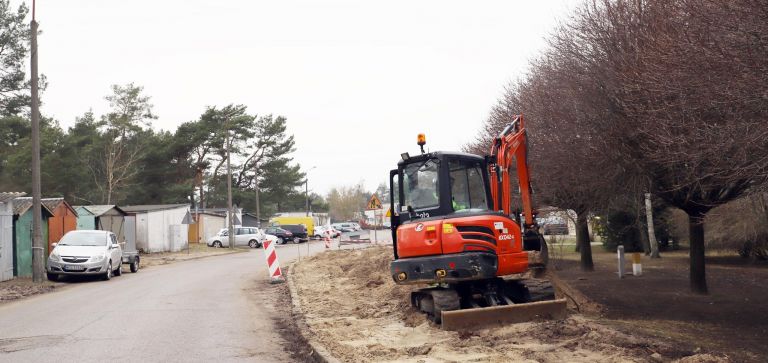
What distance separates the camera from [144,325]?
11805mm

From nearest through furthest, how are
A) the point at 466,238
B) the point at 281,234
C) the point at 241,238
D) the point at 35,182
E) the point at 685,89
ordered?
the point at 685,89, the point at 466,238, the point at 35,182, the point at 241,238, the point at 281,234

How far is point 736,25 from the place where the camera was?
7.63m

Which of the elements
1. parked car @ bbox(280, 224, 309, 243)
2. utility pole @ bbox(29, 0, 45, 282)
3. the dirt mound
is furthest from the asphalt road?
parked car @ bbox(280, 224, 309, 243)

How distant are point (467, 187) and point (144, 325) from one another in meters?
5.85

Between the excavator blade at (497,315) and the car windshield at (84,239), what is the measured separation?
54.7ft

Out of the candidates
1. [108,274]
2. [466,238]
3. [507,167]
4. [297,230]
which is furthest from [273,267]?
[297,230]

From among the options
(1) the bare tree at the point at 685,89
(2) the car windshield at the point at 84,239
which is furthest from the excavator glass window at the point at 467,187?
(2) the car windshield at the point at 84,239

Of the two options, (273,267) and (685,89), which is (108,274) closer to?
(273,267)

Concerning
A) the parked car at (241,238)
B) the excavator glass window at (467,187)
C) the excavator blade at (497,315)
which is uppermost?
the excavator glass window at (467,187)

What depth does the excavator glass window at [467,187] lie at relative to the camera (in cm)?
1152

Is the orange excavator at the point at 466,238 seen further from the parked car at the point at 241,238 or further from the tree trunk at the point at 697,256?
the parked car at the point at 241,238

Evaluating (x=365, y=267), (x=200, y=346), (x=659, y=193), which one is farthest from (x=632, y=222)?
(x=200, y=346)

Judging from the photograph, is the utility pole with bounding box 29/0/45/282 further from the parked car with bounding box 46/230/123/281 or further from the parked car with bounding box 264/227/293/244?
the parked car with bounding box 264/227/293/244

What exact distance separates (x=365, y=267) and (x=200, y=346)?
1263cm
